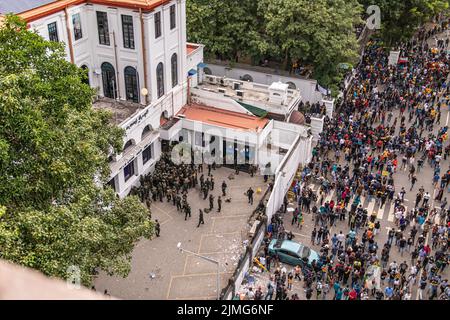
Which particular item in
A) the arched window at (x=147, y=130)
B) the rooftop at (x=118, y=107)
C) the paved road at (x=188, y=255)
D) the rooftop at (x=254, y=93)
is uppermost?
the rooftop at (x=118, y=107)

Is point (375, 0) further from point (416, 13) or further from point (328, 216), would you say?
point (328, 216)

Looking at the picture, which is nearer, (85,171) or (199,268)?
(85,171)

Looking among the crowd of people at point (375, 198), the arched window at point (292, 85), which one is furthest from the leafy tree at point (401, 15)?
the arched window at point (292, 85)

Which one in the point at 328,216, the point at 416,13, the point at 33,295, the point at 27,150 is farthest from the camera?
the point at 416,13

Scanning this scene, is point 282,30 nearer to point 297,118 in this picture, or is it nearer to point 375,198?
point 297,118

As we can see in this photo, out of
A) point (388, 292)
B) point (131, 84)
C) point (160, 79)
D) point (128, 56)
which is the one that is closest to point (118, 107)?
point (131, 84)

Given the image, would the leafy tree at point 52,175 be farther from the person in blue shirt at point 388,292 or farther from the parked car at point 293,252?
the person in blue shirt at point 388,292
